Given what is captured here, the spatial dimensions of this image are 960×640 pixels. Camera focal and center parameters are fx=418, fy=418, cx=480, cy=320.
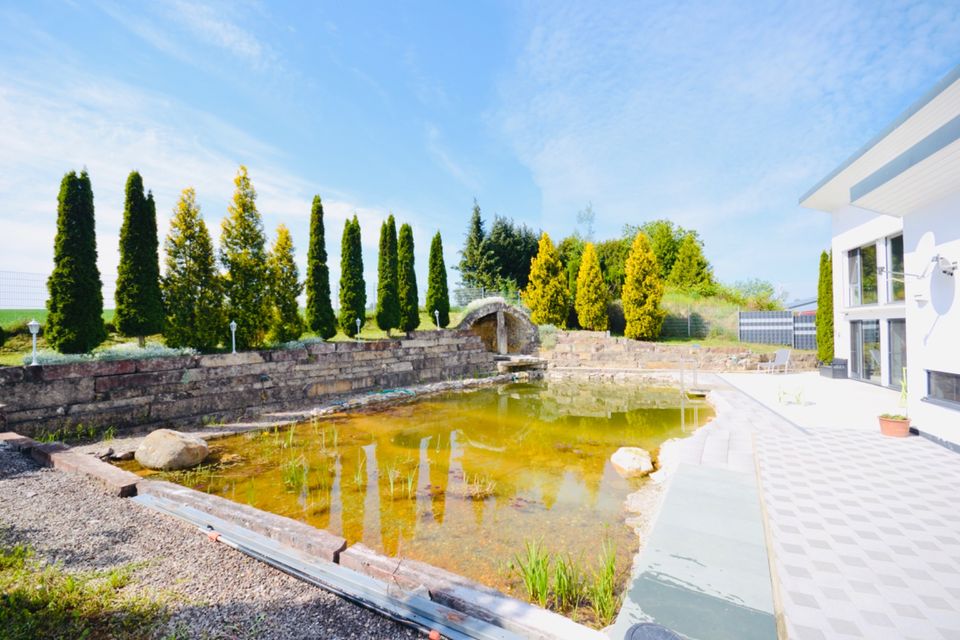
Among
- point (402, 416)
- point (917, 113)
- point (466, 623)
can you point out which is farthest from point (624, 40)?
point (466, 623)

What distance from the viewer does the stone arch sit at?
1577 centimetres

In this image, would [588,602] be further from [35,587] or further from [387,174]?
[387,174]

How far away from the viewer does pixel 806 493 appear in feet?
12.2

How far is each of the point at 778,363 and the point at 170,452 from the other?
15.2 m

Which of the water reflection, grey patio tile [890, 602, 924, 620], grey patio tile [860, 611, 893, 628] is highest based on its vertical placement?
grey patio tile [860, 611, 893, 628]

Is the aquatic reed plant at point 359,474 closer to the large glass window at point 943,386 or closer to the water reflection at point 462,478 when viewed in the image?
the water reflection at point 462,478

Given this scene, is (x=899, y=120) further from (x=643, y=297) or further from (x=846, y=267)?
→ (x=643, y=297)

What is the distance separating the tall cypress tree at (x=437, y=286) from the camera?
1689 cm

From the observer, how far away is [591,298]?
711 inches

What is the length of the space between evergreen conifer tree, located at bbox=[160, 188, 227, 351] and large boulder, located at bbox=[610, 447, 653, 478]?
8.38 metres

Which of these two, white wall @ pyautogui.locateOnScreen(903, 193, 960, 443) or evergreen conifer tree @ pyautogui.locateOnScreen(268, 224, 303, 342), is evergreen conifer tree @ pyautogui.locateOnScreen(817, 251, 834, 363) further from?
evergreen conifer tree @ pyautogui.locateOnScreen(268, 224, 303, 342)

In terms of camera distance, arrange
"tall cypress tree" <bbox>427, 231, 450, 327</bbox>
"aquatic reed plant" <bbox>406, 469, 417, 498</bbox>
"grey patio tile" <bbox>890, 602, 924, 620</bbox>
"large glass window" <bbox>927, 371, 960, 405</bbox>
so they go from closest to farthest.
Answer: "grey patio tile" <bbox>890, 602, 924, 620</bbox>, "aquatic reed plant" <bbox>406, 469, 417, 498</bbox>, "large glass window" <bbox>927, 371, 960, 405</bbox>, "tall cypress tree" <bbox>427, 231, 450, 327</bbox>

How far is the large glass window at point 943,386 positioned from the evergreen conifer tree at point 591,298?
12.6 m

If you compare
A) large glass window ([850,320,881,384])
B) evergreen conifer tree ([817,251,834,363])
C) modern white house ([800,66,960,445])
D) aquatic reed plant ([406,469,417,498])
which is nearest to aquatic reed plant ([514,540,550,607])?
aquatic reed plant ([406,469,417,498])
